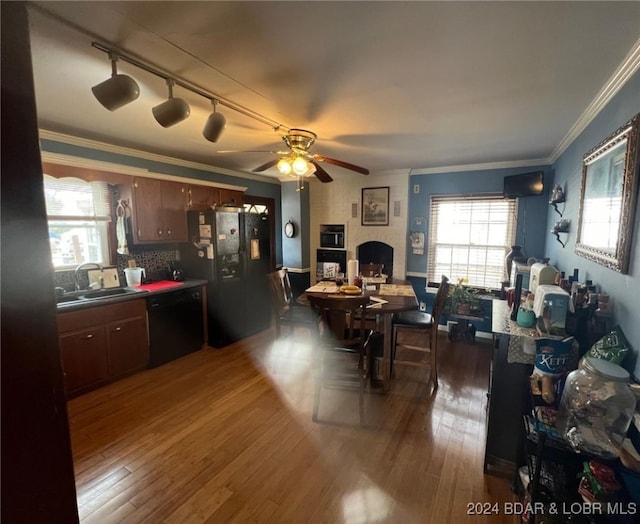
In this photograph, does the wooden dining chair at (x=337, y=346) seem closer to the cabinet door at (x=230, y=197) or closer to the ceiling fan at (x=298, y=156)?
the ceiling fan at (x=298, y=156)

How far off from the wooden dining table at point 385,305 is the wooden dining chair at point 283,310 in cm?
35

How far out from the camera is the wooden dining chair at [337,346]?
7.37 feet

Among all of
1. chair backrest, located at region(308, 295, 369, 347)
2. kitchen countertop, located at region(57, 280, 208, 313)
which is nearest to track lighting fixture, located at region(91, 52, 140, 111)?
chair backrest, located at region(308, 295, 369, 347)

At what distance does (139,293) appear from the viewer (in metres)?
3.10

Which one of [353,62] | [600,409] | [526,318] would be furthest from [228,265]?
[600,409]

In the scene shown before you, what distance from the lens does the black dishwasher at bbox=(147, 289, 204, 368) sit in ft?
10.6

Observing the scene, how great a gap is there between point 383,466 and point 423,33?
94.0 inches

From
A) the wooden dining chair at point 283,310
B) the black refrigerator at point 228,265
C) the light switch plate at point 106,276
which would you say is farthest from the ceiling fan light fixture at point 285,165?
the light switch plate at point 106,276

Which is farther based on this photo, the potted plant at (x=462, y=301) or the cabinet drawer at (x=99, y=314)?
the potted plant at (x=462, y=301)

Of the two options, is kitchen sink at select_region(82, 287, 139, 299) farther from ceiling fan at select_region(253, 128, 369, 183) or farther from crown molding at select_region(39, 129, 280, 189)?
ceiling fan at select_region(253, 128, 369, 183)

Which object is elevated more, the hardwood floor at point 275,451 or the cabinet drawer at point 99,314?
the cabinet drawer at point 99,314

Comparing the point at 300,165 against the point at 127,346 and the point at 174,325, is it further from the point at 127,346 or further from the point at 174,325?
the point at 127,346

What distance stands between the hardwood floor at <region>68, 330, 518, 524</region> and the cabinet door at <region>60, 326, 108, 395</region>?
0.13 meters

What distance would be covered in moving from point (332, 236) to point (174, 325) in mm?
2782
